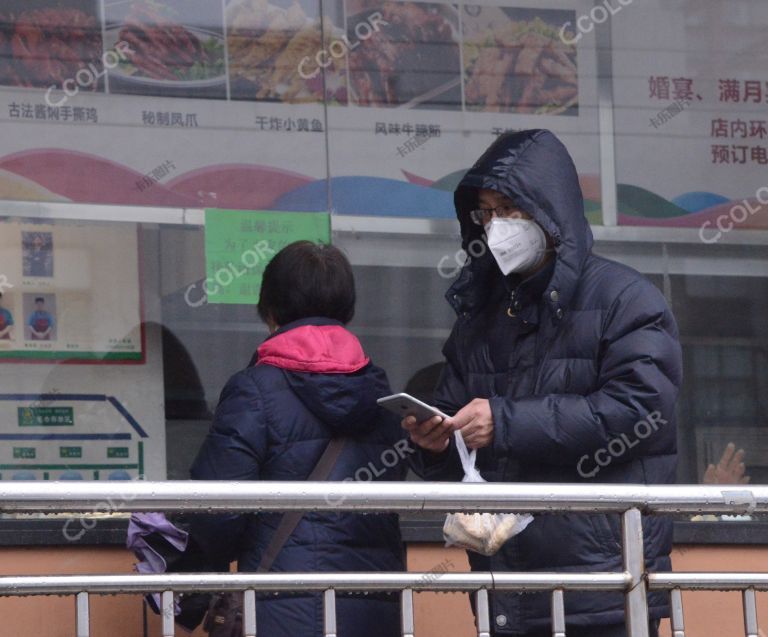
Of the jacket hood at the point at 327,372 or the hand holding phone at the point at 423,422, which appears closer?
the hand holding phone at the point at 423,422

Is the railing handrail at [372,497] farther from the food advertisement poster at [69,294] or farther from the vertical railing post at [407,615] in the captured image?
the food advertisement poster at [69,294]

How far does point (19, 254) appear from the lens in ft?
17.9

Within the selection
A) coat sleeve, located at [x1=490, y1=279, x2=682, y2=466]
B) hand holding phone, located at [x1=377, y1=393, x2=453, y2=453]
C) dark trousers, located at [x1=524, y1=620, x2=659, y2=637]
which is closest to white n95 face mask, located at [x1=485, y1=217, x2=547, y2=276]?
coat sleeve, located at [x1=490, y1=279, x2=682, y2=466]

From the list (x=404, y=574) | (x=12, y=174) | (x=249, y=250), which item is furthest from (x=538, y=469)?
(x=12, y=174)

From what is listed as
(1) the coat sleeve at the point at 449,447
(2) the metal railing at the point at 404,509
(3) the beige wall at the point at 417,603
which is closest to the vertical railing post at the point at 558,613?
(2) the metal railing at the point at 404,509

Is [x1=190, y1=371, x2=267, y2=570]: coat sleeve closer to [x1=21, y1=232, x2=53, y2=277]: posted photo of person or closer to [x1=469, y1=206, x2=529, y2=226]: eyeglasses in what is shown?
[x1=469, y1=206, x2=529, y2=226]: eyeglasses

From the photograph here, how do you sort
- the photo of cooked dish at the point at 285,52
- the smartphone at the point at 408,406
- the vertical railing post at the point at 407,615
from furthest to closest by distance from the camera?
the photo of cooked dish at the point at 285,52 → the smartphone at the point at 408,406 → the vertical railing post at the point at 407,615

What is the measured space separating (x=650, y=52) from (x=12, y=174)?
251 cm

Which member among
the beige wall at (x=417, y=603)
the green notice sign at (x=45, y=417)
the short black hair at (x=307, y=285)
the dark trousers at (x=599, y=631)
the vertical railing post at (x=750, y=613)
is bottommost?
the beige wall at (x=417, y=603)

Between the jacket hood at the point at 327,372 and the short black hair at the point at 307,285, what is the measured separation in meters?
0.05

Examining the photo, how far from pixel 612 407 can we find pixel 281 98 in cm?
257

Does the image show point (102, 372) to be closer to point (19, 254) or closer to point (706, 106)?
point (19, 254)

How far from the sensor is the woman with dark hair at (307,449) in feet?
13.0

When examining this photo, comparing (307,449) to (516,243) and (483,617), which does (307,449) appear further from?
(483,617)
